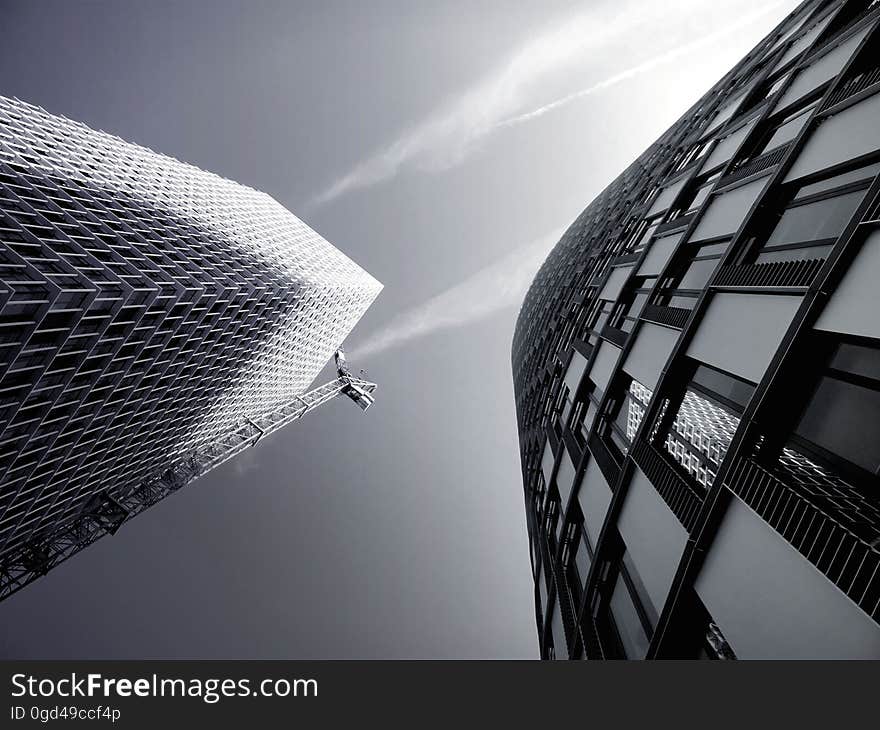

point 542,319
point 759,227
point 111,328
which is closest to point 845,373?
point 759,227

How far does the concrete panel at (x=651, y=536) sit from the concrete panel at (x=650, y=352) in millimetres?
3327

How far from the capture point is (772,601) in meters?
7.02

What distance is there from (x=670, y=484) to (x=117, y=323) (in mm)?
43473

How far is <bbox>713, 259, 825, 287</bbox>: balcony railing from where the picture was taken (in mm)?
8359

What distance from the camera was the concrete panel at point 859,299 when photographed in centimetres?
670

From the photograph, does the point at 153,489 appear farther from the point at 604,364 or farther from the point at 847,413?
the point at 847,413

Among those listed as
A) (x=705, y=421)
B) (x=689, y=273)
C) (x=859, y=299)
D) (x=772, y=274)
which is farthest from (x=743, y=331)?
(x=689, y=273)

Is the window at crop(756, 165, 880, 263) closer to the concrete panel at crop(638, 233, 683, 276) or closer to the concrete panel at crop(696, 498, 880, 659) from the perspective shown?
the concrete panel at crop(638, 233, 683, 276)

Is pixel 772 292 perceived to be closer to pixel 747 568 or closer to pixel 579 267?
pixel 747 568

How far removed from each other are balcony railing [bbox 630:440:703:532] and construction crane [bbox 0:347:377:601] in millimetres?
65020

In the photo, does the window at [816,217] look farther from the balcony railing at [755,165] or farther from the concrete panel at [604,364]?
the concrete panel at [604,364]

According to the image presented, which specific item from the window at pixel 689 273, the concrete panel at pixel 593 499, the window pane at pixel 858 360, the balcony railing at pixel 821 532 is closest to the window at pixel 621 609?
the concrete panel at pixel 593 499

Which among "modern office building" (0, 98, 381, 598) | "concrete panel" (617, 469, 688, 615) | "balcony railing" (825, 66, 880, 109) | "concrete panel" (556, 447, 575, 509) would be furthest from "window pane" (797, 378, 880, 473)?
"modern office building" (0, 98, 381, 598)

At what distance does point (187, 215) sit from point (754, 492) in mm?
65732
